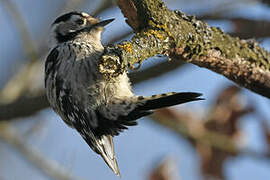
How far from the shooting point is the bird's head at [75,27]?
4562 millimetres

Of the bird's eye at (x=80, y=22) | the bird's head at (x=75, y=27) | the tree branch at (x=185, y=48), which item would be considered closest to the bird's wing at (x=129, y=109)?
the tree branch at (x=185, y=48)

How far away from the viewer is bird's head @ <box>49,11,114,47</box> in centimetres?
456

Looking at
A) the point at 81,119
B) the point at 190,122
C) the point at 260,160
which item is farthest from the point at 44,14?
the point at 81,119

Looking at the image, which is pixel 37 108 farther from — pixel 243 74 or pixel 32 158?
pixel 243 74

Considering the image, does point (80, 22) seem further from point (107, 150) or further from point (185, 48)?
point (185, 48)

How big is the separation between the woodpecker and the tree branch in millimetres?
399

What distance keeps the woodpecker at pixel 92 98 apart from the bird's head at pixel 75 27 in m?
0.30

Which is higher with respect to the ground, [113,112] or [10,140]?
[113,112]

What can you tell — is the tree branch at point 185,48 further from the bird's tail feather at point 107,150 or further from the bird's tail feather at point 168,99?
the bird's tail feather at point 107,150

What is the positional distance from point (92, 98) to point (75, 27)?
49.5 inches

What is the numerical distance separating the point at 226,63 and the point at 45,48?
3.88 meters

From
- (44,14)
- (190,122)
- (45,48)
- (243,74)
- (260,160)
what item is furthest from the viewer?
(44,14)

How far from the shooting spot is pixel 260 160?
5891 mm

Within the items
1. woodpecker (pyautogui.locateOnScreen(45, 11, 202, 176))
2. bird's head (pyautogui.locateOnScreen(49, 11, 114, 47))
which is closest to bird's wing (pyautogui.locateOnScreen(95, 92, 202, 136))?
woodpecker (pyautogui.locateOnScreen(45, 11, 202, 176))
